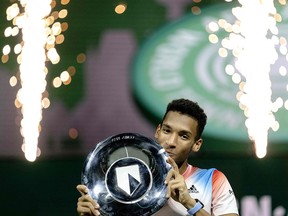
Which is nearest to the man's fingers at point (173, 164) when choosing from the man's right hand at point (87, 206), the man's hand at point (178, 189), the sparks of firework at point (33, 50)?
the man's hand at point (178, 189)

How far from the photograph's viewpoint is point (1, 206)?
402cm

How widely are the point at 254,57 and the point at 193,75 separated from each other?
357 mm

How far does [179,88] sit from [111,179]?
1.61 meters

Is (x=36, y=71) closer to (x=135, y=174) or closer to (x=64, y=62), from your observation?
(x=64, y=62)

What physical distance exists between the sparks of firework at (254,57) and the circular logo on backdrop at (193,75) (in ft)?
0.10

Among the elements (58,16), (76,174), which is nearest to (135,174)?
(76,174)

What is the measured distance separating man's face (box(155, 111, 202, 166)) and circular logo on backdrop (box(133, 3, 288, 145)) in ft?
4.55

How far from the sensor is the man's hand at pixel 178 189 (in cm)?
246

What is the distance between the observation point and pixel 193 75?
4070 mm

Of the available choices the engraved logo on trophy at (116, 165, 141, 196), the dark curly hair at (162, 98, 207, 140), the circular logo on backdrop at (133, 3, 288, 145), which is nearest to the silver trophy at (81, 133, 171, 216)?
the engraved logo on trophy at (116, 165, 141, 196)

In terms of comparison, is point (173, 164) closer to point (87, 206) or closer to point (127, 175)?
point (127, 175)

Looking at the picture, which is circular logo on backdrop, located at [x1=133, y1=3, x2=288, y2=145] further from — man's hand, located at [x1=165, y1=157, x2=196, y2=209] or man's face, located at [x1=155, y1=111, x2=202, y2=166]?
man's hand, located at [x1=165, y1=157, x2=196, y2=209]

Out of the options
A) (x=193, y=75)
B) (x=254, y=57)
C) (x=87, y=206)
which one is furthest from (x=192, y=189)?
(x=254, y=57)

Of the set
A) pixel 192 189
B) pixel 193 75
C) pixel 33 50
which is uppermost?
pixel 33 50
